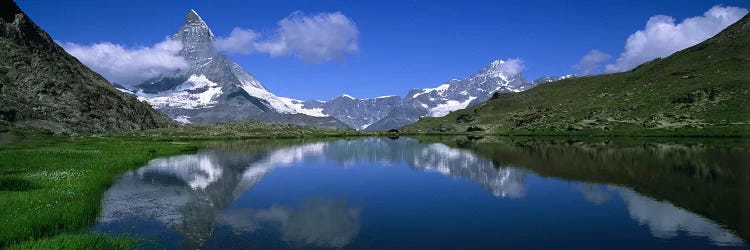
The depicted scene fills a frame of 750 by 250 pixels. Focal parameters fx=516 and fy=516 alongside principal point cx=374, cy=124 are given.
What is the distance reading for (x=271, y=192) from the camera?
5234 cm

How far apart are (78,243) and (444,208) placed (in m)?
26.6

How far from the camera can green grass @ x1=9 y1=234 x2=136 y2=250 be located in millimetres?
22938

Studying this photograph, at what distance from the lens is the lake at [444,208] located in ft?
98.3

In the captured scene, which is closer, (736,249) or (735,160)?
(736,249)

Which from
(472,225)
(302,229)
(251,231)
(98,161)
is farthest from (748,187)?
(98,161)

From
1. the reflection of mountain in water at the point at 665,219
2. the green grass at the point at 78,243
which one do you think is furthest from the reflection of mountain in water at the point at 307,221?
the reflection of mountain in water at the point at 665,219

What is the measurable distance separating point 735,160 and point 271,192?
64.6 metres

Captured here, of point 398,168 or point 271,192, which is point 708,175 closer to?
point 398,168

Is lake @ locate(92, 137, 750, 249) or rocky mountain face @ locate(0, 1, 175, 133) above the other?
rocky mountain face @ locate(0, 1, 175, 133)

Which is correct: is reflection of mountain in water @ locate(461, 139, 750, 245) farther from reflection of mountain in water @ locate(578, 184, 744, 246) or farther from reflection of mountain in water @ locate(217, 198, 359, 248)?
reflection of mountain in water @ locate(217, 198, 359, 248)

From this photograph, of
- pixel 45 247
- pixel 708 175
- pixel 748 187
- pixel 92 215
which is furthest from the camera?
pixel 708 175

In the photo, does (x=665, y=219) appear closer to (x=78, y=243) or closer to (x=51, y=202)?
(x=78, y=243)

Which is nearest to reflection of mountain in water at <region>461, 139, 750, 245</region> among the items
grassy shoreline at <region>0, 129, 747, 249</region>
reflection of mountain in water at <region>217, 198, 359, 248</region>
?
reflection of mountain in water at <region>217, 198, 359, 248</region>

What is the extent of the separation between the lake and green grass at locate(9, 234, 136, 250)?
1.44 meters
